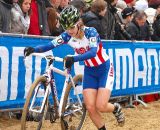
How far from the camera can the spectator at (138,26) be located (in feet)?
35.9

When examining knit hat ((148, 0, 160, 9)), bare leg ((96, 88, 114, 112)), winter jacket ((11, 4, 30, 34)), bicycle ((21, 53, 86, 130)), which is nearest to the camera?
bicycle ((21, 53, 86, 130))

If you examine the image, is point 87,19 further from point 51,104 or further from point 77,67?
point 51,104

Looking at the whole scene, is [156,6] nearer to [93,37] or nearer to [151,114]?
[151,114]

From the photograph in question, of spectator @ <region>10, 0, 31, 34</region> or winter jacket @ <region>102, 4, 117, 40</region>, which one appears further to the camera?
winter jacket @ <region>102, 4, 117, 40</region>

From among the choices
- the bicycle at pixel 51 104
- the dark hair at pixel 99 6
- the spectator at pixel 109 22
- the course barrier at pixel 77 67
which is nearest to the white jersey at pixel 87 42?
the bicycle at pixel 51 104

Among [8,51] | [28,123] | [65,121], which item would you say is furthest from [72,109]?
[8,51]

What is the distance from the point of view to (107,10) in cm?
1022

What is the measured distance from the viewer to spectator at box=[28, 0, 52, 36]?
8688 millimetres

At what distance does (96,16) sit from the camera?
31.3 ft

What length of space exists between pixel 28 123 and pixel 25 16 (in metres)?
2.58

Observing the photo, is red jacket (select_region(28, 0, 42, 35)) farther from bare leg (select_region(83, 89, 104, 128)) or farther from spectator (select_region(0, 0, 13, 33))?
Answer: bare leg (select_region(83, 89, 104, 128))

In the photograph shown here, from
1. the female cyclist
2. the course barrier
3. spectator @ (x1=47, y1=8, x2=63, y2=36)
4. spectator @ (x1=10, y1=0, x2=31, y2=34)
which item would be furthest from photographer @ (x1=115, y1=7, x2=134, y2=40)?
the female cyclist

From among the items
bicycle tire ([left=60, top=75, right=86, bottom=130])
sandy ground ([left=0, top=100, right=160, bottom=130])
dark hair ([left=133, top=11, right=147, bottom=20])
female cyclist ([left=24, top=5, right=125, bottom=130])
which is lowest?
sandy ground ([left=0, top=100, right=160, bottom=130])

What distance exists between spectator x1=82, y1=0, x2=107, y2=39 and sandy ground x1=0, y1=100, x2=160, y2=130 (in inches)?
72.4
